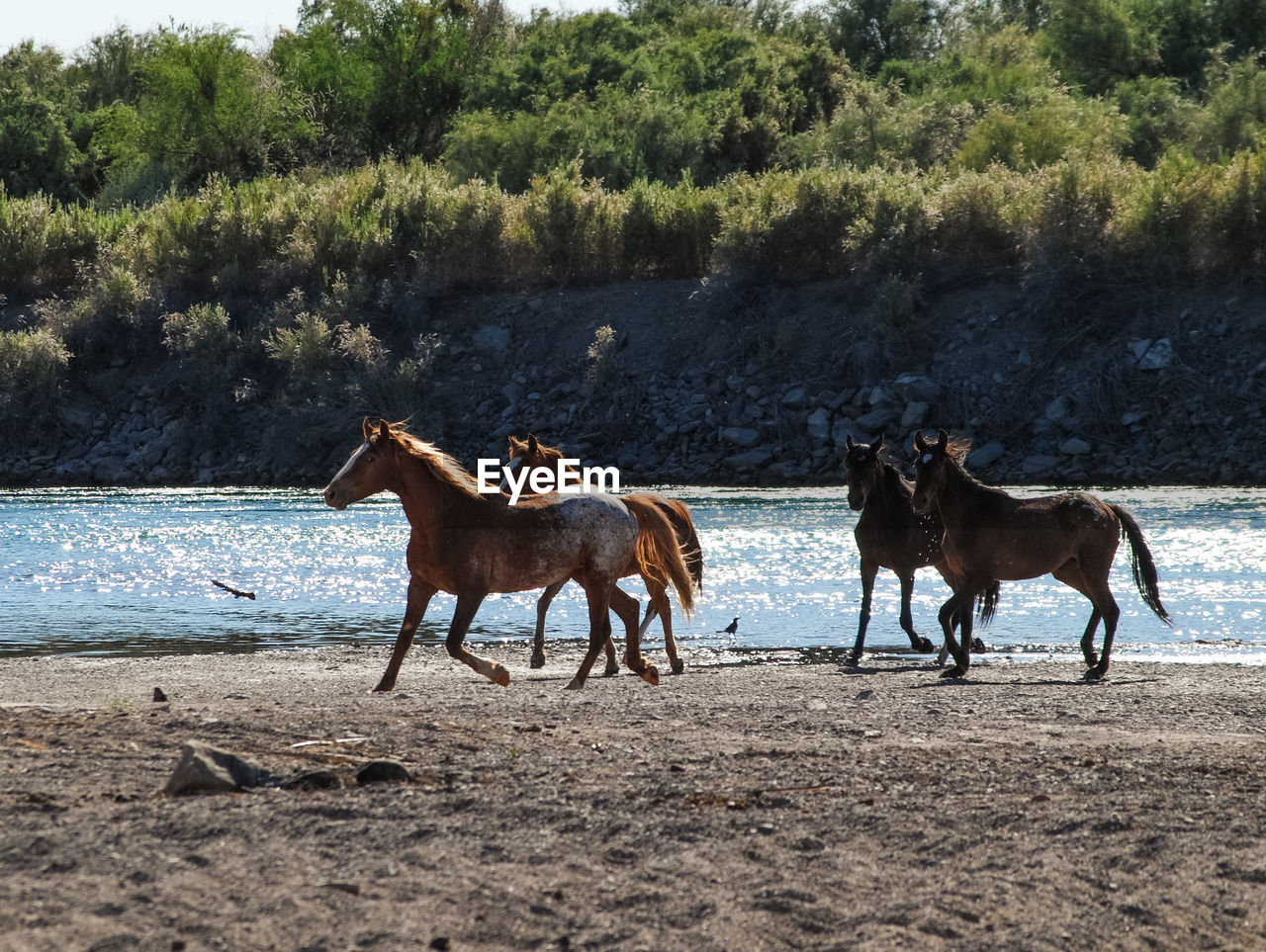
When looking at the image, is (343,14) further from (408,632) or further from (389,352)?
(408,632)

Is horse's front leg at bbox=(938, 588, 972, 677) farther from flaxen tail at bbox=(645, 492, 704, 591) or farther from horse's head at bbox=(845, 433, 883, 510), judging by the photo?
flaxen tail at bbox=(645, 492, 704, 591)

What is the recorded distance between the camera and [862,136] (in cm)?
5094

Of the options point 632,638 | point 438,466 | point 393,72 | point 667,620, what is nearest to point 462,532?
point 438,466

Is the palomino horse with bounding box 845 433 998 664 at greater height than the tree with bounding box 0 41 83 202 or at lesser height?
lesser

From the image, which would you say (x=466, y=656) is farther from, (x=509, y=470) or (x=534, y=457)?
(x=534, y=457)

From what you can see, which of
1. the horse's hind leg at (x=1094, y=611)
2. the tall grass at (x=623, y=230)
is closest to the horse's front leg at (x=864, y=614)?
the horse's hind leg at (x=1094, y=611)

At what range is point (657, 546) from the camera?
34.0ft

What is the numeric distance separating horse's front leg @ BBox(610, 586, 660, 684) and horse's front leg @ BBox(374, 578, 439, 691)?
1.33 meters

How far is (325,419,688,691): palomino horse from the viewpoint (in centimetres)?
860

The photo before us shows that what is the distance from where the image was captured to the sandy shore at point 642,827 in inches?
170

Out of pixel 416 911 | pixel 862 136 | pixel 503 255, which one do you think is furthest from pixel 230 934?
pixel 862 136

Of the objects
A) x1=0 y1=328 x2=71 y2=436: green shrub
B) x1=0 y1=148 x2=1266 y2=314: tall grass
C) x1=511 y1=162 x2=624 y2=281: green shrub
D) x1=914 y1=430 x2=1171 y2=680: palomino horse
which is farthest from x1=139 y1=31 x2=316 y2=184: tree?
x1=914 y1=430 x2=1171 y2=680: palomino horse

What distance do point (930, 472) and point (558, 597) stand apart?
7057 mm

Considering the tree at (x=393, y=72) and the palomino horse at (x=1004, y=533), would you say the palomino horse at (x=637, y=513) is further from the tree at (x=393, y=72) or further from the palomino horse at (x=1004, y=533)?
the tree at (x=393, y=72)
